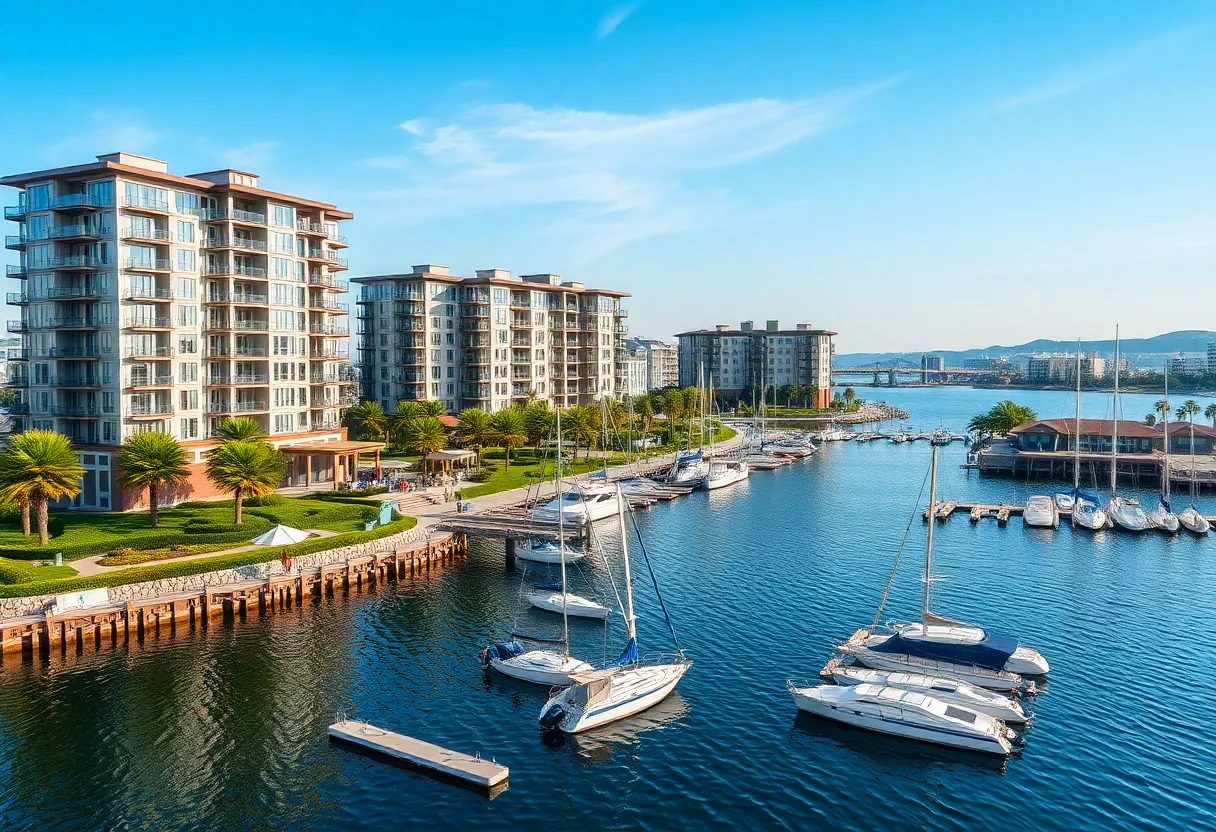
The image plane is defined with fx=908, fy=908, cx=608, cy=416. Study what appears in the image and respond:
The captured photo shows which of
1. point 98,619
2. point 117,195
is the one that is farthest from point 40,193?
point 98,619

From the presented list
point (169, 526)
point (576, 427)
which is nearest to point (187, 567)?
point (169, 526)

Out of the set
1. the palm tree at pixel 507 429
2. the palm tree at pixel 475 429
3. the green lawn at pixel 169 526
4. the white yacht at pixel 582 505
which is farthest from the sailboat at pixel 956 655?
the palm tree at pixel 475 429

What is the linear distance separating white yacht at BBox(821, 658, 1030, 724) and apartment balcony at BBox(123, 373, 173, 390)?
57.6 metres

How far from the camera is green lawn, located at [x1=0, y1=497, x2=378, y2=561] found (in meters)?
56.8

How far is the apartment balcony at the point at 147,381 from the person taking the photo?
72062 millimetres

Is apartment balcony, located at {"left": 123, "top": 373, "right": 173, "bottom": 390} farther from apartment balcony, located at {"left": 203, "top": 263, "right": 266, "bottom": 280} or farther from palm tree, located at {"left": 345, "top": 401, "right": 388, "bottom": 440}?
palm tree, located at {"left": 345, "top": 401, "right": 388, "bottom": 440}

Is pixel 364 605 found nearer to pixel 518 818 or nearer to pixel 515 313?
pixel 518 818

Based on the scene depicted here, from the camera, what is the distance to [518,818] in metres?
31.3

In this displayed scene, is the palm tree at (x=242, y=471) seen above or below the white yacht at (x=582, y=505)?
above

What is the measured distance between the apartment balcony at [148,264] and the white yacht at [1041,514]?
78191mm

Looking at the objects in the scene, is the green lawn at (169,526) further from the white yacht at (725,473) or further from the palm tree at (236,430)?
the white yacht at (725,473)

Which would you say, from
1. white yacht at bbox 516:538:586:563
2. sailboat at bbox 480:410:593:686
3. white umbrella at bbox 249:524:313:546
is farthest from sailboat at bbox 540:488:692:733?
white umbrella at bbox 249:524:313:546

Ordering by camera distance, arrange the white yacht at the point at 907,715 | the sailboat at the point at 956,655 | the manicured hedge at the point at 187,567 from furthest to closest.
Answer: the manicured hedge at the point at 187,567 < the sailboat at the point at 956,655 < the white yacht at the point at 907,715

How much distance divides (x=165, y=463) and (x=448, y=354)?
217 feet
